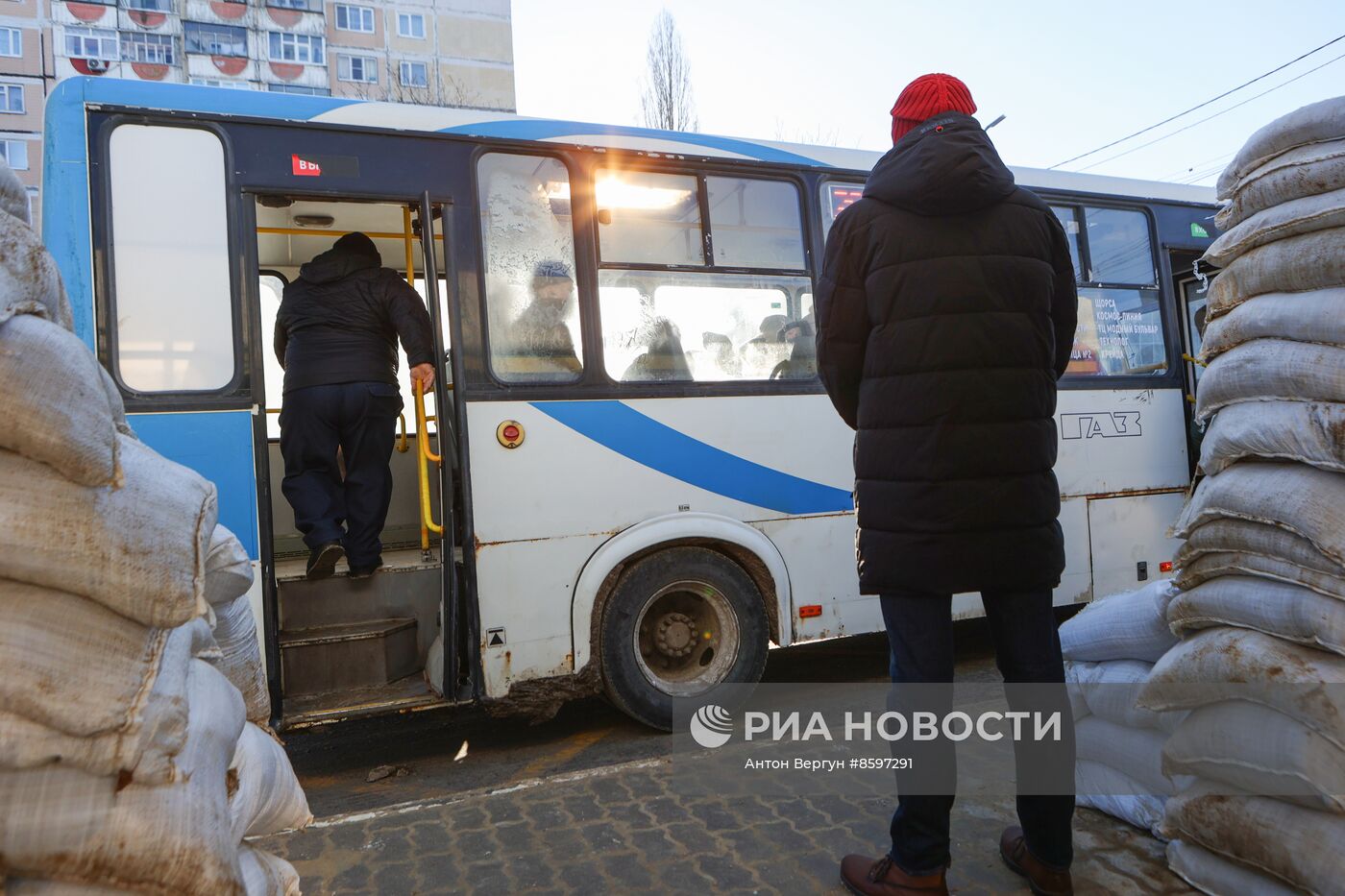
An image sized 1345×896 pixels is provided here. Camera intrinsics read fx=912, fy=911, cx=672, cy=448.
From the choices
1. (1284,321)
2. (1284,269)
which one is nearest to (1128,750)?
(1284,321)

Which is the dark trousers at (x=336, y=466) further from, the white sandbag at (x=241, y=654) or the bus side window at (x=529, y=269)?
the white sandbag at (x=241, y=654)

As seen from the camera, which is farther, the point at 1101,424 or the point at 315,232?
the point at 1101,424

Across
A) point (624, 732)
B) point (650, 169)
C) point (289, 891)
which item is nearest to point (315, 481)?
point (624, 732)

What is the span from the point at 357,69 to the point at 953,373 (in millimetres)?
57305

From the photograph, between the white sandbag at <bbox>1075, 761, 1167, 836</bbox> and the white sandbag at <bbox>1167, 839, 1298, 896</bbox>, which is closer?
the white sandbag at <bbox>1167, 839, 1298, 896</bbox>

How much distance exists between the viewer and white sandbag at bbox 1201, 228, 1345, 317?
245cm

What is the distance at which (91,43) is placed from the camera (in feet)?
148

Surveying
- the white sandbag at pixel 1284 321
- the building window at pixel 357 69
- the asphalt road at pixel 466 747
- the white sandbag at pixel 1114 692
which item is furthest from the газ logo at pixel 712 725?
the building window at pixel 357 69

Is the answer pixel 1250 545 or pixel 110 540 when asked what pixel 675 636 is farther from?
pixel 110 540

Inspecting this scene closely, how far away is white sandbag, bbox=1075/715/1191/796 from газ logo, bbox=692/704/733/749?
6.32ft

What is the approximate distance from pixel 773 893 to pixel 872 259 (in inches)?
71.8

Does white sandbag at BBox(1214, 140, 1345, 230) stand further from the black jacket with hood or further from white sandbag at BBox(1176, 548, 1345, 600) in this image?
the black jacket with hood

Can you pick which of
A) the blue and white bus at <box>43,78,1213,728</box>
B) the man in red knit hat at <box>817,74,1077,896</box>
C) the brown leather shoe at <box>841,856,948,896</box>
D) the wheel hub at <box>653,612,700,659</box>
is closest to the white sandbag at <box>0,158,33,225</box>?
the man in red knit hat at <box>817,74,1077,896</box>

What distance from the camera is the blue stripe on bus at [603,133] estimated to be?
4586 mm
